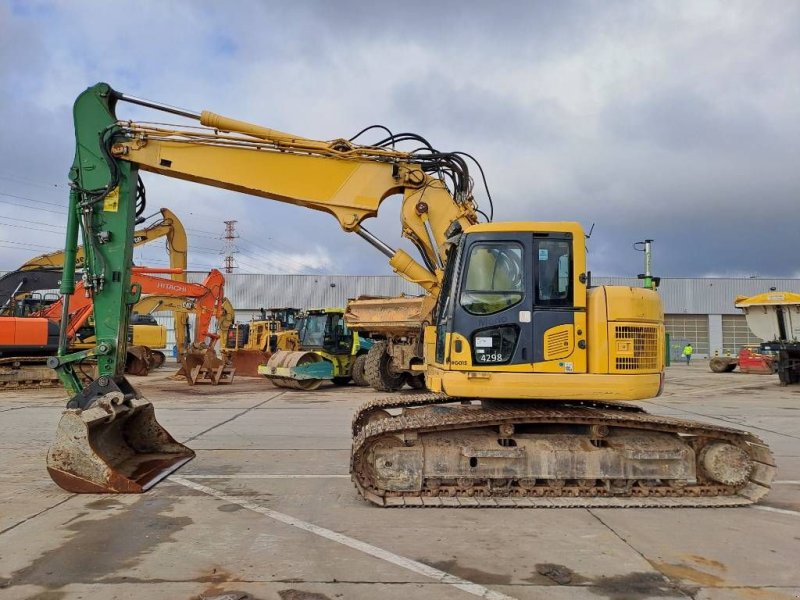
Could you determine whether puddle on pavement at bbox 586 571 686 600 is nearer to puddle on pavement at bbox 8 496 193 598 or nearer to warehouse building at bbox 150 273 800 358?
puddle on pavement at bbox 8 496 193 598

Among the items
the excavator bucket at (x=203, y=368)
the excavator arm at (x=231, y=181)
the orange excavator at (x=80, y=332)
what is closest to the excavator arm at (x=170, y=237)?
the orange excavator at (x=80, y=332)

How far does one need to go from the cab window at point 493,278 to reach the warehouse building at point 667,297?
39588 millimetres

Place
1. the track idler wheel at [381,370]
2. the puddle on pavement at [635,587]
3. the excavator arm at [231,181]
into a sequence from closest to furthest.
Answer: the puddle on pavement at [635,587], the excavator arm at [231,181], the track idler wheel at [381,370]

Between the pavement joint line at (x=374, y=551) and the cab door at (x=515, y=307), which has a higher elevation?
A: the cab door at (x=515, y=307)

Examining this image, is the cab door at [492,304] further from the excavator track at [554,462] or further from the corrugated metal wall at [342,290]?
the corrugated metal wall at [342,290]

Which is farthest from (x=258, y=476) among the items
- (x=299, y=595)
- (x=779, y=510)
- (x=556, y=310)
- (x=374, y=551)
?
(x=779, y=510)

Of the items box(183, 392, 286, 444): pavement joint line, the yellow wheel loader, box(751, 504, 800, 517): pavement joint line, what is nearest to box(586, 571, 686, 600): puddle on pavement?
box(751, 504, 800, 517): pavement joint line

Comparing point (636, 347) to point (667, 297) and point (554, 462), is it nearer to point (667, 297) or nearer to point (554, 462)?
point (554, 462)

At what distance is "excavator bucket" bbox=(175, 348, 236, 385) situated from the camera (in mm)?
20719

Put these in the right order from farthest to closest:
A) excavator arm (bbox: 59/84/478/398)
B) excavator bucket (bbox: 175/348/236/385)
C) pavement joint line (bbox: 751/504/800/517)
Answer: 1. excavator bucket (bbox: 175/348/236/385)
2. excavator arm (bbox: 59/84/478/398)
3. pavement joint line (bbox: 751/504/800/517)

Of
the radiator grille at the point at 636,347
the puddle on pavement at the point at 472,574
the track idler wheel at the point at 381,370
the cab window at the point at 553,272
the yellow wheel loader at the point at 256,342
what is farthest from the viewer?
the yellow wheel loader at the point at 256,342

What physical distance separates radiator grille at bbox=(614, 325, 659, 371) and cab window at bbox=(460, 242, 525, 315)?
111 centimetres

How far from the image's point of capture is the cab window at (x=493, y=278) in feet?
20.2

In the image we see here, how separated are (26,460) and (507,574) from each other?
705 cm
